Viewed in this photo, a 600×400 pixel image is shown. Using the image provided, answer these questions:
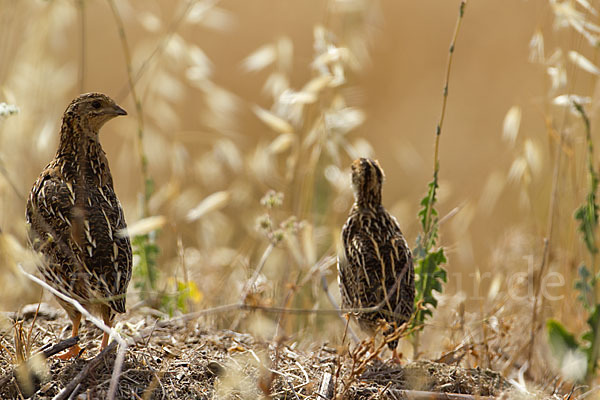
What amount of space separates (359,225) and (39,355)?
2468 mm

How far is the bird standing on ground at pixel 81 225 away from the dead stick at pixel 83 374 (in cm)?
27

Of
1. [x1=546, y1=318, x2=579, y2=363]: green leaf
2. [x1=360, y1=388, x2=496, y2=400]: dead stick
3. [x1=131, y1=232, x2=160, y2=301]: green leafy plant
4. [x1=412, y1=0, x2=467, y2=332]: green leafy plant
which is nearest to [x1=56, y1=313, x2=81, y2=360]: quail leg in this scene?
[x1=131, y1=232, x2=160, y2=301]: green leafy plant

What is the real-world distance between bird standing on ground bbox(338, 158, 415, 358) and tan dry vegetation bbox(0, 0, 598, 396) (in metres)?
0.22

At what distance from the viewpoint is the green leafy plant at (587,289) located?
5062 mm

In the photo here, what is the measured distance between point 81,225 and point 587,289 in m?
3.38

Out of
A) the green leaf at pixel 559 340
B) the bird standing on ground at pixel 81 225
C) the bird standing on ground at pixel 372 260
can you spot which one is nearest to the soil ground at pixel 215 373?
the bird standing on ground at pixel 81 225

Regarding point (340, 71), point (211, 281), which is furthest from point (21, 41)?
point (340, 71)

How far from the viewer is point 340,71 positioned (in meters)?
5.71

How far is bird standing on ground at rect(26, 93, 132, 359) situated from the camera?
181 inches

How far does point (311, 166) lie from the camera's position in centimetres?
599

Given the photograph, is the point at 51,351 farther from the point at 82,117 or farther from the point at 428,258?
the point at 428,258

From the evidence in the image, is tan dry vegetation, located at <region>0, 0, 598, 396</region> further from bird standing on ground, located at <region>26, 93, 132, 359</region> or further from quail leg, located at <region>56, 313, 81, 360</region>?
quail leg, located at <region>56, 313, 81, 360</region>

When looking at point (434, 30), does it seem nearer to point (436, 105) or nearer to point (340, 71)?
point (436, 105)

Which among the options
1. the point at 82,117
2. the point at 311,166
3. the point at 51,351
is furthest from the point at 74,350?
the point at 311,166
